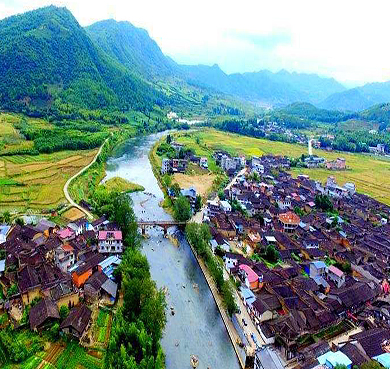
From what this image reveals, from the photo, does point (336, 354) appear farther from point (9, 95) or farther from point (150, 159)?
point (9, 95)

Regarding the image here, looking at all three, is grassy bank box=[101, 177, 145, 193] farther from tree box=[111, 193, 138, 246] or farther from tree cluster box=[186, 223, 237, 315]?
tree cluster box=[186, 223, 237, 315]

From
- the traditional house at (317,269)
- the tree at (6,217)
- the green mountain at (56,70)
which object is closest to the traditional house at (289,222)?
the traditional house at (317,269)

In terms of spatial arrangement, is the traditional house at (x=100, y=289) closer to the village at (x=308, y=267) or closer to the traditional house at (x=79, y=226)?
the traditional house at (x=79, y=226)

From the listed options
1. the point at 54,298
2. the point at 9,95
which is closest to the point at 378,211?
the point at 54,298

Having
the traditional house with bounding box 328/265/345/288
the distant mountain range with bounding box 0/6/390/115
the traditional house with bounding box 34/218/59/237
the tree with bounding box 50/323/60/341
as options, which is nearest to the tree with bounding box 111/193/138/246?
the traditional house with bounding box 34/218/59/237

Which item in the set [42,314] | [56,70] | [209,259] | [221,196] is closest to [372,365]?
[209,259]

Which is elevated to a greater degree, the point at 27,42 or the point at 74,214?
the point at 27,42
